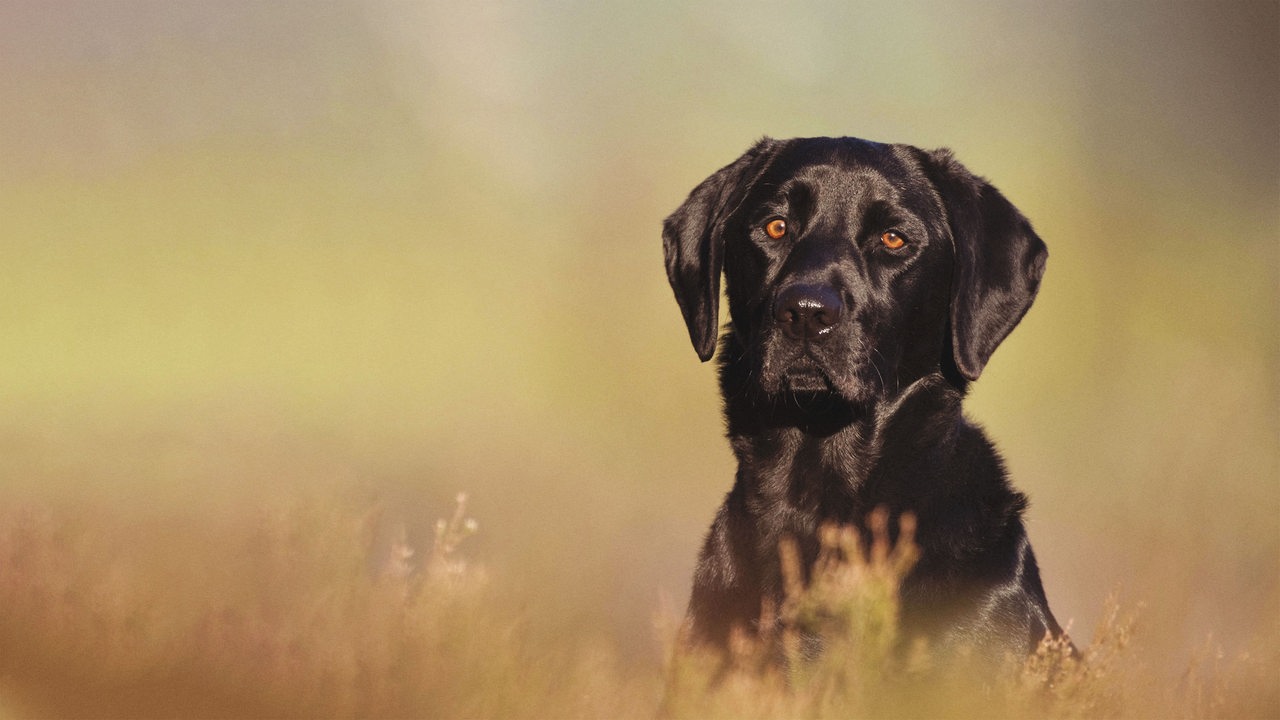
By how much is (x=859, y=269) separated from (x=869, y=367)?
1.04 feet

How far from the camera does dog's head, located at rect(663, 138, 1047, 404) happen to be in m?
3.92

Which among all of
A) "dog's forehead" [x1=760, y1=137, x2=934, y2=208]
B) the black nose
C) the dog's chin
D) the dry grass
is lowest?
the dry grass

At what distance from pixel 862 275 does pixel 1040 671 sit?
1.29 m

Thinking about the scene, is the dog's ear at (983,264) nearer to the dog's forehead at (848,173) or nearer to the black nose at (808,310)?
the dog's forehead at (848,173)

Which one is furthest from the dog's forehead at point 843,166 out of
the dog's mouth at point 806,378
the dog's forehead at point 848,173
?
the dog's mouth at point 806,378

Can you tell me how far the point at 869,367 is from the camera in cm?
396

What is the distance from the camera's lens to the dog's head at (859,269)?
12.9 feet

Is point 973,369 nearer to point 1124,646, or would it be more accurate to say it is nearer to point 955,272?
point 955,272

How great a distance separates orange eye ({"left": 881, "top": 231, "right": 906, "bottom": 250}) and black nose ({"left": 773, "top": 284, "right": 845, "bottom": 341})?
352 mm

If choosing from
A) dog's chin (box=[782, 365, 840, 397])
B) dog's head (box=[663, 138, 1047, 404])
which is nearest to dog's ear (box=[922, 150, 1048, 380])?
dog's head (box=[663, 138, 1047, 404])

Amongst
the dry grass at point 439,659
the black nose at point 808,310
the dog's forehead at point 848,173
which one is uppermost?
the dog's forehead at point 848,173

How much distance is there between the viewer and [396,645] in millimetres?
3320

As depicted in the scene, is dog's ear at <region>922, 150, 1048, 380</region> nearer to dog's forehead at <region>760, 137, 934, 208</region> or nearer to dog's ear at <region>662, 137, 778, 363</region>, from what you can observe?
dog's forehead at <region>760, 137, 934, 208</region>

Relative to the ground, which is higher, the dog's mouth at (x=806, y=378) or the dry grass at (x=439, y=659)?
the dog's mouth at (x=806, y=378)
